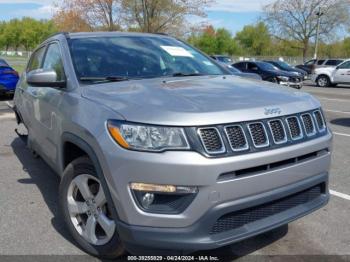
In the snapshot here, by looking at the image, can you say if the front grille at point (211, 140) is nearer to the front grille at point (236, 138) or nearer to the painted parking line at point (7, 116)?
the front grille at point (236, 138)

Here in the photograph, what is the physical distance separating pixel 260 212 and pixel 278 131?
572mm

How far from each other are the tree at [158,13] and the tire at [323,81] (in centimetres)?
1364

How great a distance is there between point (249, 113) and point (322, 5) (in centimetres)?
5448

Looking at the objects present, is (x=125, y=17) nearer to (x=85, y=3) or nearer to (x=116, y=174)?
(x=85, y=3)

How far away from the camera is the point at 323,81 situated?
25.5 meters

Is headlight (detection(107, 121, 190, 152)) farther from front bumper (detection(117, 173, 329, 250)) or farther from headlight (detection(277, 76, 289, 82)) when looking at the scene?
headlight (detection(277, 76, 289, 82))

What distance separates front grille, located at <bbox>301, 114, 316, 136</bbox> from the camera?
3.25 metres

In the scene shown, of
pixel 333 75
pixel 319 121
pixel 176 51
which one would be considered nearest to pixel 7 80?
pixel 176 51

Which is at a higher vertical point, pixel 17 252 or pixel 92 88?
pixel 92 88

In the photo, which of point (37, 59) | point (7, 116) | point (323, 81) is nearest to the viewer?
point (37, 59)

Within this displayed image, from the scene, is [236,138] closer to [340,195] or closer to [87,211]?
[87,211]

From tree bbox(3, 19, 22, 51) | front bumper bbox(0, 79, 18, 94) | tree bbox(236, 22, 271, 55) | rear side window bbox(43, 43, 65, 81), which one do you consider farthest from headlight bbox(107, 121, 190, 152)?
tree bbox(3, 19, 22, 51)

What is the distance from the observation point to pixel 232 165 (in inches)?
107

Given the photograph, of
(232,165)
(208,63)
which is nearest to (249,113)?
(232,165)
